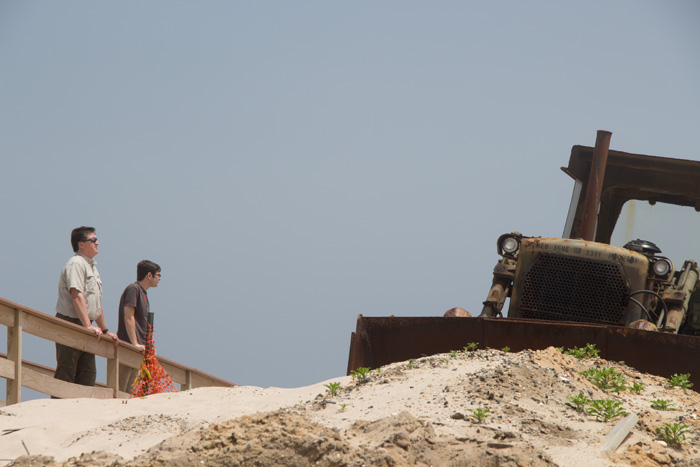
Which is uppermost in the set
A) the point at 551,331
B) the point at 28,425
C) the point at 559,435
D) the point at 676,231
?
the point at 676,231

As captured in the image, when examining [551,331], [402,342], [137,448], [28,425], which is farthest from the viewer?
[402,342]

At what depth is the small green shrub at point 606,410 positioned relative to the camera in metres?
5.43

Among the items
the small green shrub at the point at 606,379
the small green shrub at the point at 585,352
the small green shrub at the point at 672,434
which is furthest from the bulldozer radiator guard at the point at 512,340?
the small green shrub at the point at 672,434


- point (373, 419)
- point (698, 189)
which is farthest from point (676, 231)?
point (373, 419)

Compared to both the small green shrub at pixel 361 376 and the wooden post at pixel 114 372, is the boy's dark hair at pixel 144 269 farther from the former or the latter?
the small green shrub at pixel 361 376

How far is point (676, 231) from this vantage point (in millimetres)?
9406

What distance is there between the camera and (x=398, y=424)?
16.2ft

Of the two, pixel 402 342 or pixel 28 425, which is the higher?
pixel 402 342

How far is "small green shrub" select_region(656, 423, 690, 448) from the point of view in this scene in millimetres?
5152

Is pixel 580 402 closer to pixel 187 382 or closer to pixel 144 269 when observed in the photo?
pixel 144 269

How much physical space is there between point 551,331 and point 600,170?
7.81ft

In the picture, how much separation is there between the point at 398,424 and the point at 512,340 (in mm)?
2714

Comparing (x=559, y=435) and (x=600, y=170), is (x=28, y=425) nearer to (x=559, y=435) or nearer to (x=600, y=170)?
(x=559, y=435)

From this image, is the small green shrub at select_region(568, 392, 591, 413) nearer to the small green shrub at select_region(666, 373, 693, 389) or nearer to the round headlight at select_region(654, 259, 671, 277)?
the small green shrub at select_region(666, 373, 693, 389)
